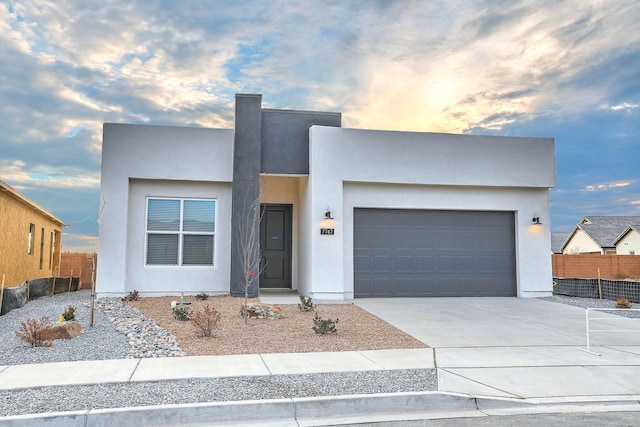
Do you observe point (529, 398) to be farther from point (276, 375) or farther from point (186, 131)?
point (186, 131)

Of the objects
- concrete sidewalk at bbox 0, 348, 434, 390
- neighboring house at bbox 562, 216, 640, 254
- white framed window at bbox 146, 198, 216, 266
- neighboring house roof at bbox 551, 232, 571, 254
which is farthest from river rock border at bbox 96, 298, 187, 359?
neighboring house roof at bbox 551, 232, 571, 254

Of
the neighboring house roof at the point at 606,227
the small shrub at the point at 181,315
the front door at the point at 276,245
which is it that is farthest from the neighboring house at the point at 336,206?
the neighboring house roof at the point at 606,227

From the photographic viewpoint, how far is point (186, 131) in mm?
13797

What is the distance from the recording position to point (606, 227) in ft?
146

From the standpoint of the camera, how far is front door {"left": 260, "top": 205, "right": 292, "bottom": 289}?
15484mm

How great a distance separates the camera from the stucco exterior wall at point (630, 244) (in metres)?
38.6

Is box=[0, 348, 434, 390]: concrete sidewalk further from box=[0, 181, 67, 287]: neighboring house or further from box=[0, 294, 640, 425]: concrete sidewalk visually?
box=[0, 181, 67, 287]: neighboring house

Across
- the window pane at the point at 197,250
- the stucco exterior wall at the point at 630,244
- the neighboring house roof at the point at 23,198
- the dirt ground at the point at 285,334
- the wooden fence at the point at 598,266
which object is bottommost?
the dirt ground at the point at 285,334

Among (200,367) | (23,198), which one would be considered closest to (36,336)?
(200,367)

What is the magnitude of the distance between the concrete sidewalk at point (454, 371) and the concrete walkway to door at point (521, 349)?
16mm

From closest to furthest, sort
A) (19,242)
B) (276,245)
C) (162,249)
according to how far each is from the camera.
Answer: (162,249) < (276,245) < (19,242)

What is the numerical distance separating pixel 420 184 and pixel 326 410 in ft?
32.3

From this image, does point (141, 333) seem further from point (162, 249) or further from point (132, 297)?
point (162, 249)

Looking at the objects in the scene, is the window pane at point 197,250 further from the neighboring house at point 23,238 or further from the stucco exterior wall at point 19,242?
the stucco exterior wall at point 19,242
